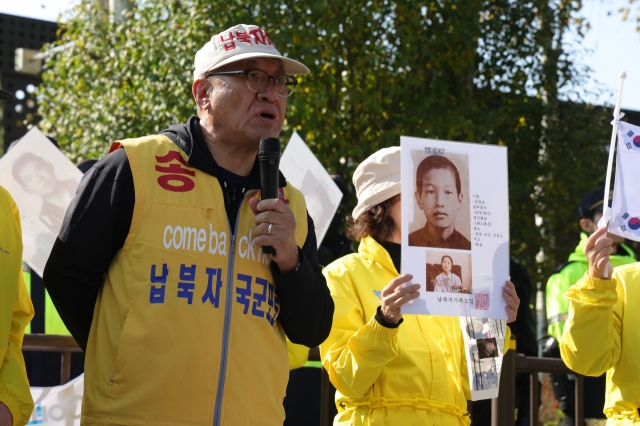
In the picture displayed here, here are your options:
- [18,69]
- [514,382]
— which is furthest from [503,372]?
[18,69]

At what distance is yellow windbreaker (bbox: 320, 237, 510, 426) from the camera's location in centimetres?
365

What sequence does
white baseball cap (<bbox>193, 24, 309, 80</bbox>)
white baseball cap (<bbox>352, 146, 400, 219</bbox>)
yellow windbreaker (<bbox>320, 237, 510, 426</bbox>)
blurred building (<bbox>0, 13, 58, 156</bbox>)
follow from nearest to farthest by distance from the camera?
white baseball cap (<bbox>193, 24, 309, 80</bbox>) < yellow windbreaker (<bbox>320, 237, 510, 426</bbox>) < white baseball cap (<bbox>352, 146, 400, 219</bbox>) < blurred building (<bbox>0, 13, 58, 156</bbox>)

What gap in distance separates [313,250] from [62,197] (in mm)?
2584

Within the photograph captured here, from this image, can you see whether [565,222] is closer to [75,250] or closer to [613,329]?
[613,329]

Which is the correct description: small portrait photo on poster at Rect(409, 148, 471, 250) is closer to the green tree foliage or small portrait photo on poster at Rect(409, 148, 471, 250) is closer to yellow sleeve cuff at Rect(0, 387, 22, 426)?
yellow sleeve cuff at Rect(0, 387, 22, 426)

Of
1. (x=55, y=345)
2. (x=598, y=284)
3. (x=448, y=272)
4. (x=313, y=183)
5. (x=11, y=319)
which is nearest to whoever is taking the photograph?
(x=11, y=319)

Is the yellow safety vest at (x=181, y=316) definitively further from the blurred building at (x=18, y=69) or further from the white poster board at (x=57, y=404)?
the blurred building at (x=18, y=69)

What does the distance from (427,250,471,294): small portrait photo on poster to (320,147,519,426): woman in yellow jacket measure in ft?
0.35

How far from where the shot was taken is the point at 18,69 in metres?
13.8

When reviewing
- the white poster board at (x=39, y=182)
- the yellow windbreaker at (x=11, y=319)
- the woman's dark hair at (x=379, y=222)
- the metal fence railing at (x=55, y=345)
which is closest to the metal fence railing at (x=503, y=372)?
the metal fence railing at (x=55, y=345)

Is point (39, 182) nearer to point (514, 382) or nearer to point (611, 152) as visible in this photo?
point (514, 382)

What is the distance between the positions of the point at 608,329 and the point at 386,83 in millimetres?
6104

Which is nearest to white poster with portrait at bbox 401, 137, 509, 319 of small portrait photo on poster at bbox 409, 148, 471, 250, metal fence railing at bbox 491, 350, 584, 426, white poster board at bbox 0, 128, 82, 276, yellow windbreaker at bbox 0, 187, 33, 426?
small portrait photo on poster at bbox 409, 148, 471, 250

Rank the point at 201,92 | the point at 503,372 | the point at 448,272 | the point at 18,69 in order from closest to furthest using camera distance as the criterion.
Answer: the point at 201,92 < the point at 448,272 < the point at 503,372 < the point at 18,69
